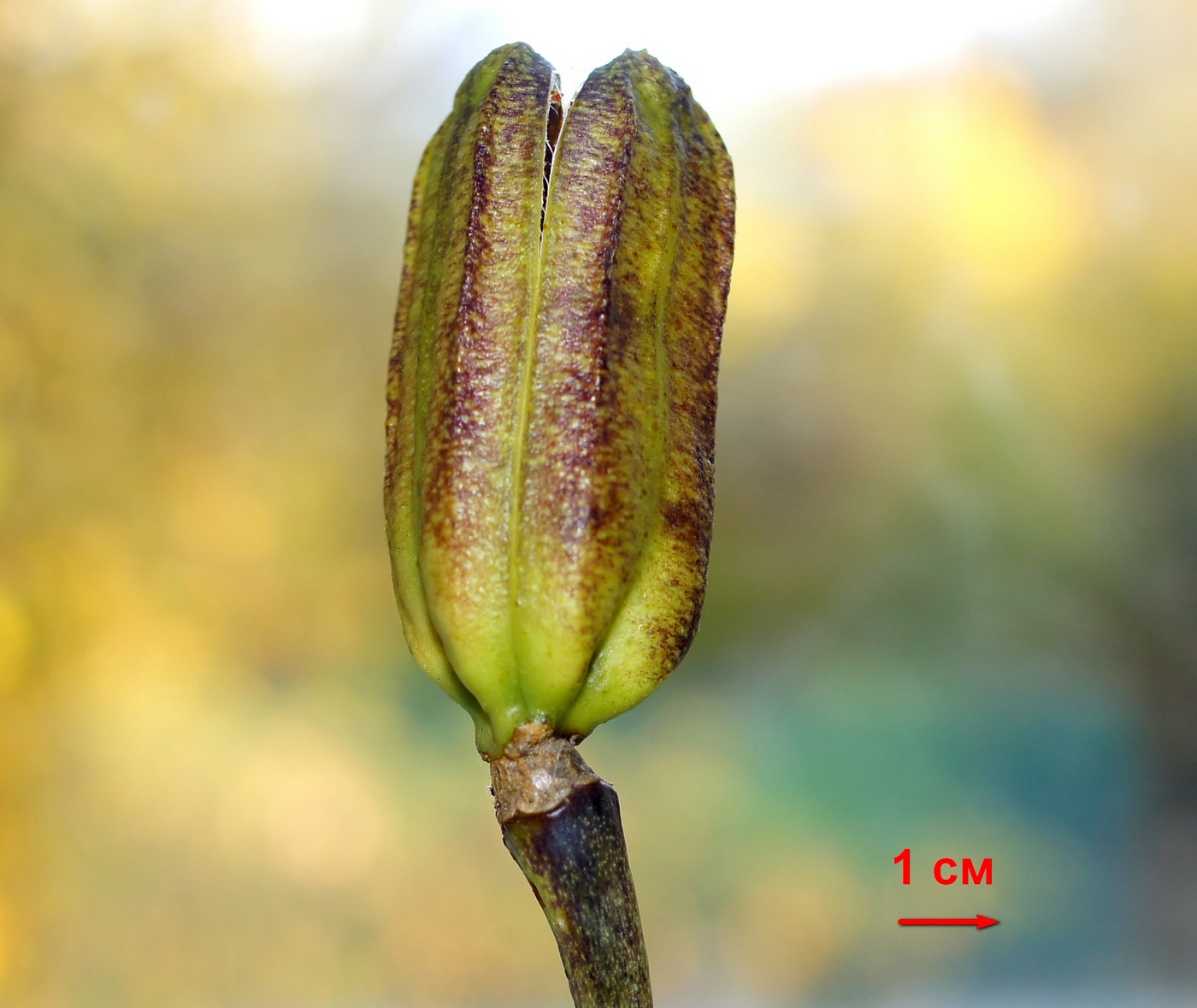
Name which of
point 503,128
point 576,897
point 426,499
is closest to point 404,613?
point 426,499

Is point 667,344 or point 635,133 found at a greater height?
point 635,133

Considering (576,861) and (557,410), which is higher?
(557,410)

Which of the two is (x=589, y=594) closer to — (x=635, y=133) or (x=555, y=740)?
(x=555, y=740)

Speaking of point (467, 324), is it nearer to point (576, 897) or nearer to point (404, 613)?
point (404, 613)

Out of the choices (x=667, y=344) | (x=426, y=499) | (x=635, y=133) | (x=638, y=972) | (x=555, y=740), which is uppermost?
(x=635, y=133)

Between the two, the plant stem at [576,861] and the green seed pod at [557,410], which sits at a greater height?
the green seed pod at [557,410]
